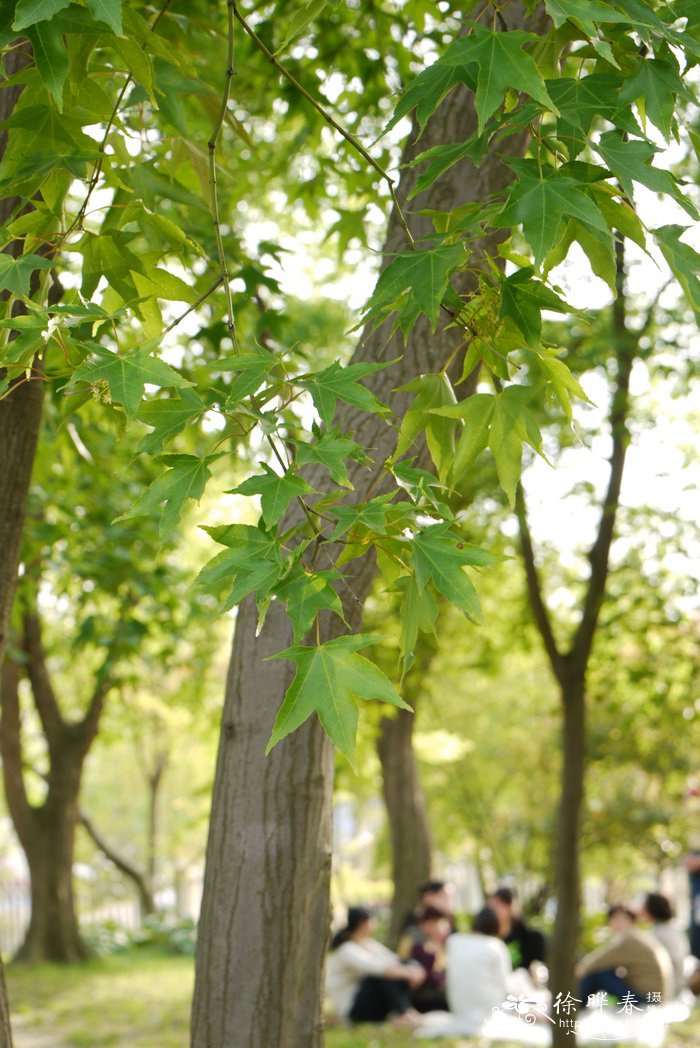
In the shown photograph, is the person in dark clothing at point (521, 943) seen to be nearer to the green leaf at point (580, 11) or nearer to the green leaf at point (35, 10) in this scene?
the green leaf at point (580, 11)

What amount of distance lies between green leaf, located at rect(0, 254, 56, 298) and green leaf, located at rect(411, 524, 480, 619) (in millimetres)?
846

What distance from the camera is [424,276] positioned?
1921 millimetres

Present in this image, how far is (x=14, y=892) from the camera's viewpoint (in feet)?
69.1

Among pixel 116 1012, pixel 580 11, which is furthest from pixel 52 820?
pixel 580 11

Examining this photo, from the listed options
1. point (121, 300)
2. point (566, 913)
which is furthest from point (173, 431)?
point (566, 913)

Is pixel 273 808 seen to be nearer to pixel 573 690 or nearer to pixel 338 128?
pixel 338 128

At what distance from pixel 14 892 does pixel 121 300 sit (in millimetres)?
20673

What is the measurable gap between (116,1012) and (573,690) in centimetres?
549

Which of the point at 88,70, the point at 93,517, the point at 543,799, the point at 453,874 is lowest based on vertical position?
the point at 453,874

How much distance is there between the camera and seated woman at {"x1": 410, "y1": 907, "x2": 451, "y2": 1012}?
31.4 ft

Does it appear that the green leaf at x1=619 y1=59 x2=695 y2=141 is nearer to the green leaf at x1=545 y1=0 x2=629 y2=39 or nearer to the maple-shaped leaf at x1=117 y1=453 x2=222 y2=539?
the green leaf at x1=545 y1=0 x2=629 y2=39

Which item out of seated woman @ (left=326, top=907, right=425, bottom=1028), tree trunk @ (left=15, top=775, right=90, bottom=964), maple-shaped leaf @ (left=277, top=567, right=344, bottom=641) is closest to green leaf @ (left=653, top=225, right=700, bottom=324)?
maple-shaped leaf @ (left=277, top=567, right=344, bottom=641)

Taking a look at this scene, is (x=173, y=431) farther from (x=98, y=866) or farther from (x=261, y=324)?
(x=98, y=866)

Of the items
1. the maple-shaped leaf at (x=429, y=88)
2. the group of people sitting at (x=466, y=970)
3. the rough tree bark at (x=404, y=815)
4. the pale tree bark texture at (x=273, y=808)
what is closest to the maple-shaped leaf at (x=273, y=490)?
the maple-shaped leaf at (x=429, y=88)
